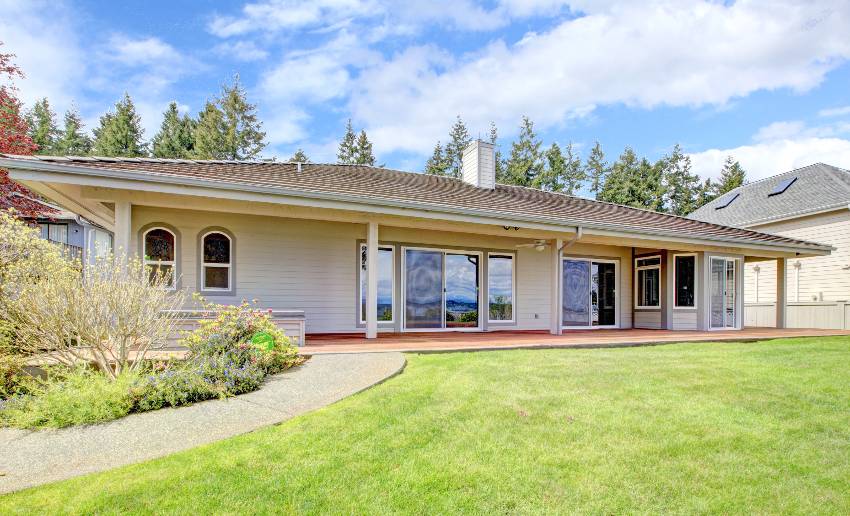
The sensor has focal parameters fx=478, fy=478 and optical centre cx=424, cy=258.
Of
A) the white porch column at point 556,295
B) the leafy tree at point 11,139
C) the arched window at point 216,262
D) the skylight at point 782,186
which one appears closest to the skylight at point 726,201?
the skylight at point 782,186

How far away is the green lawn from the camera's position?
3.04 m

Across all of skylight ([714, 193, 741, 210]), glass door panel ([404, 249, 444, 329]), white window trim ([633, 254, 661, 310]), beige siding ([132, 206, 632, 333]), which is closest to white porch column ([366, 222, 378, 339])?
beige siding ([132, 206, 632, 333])

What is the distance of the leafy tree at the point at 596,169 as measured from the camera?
→ 3991 centimetres

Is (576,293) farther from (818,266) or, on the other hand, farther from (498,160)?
(498,160)

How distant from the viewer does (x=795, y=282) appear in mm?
17266

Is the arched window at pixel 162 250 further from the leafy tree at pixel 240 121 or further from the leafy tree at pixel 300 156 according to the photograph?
the leafy tree at pixel 300 156

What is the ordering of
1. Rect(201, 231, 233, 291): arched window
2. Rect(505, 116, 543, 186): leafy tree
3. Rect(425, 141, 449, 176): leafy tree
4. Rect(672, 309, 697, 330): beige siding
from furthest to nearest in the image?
Rect(425, 141, 449, 176): leafy tree, Rect(505, 116, 543, 186): leafy tree, Rect(672, 309, 697, 330): beige siding, Rect(201, 231, 233, 291): arched window

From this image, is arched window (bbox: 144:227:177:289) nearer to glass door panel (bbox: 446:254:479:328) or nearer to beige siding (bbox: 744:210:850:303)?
glass door panel (bbox: 446:254:479:328)

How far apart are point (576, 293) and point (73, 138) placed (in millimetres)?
43899

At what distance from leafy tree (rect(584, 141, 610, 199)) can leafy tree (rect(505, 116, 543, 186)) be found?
5465mm

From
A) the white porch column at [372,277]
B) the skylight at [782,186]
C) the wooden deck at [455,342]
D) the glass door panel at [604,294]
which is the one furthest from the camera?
the skylight at [782,186]

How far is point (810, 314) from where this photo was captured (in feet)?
51.8

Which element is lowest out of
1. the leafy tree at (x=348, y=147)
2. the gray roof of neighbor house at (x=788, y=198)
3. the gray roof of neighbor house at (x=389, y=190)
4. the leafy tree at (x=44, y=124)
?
the gray roof of neighbor house at (x=389, y=190)

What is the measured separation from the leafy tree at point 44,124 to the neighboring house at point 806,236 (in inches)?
1890
